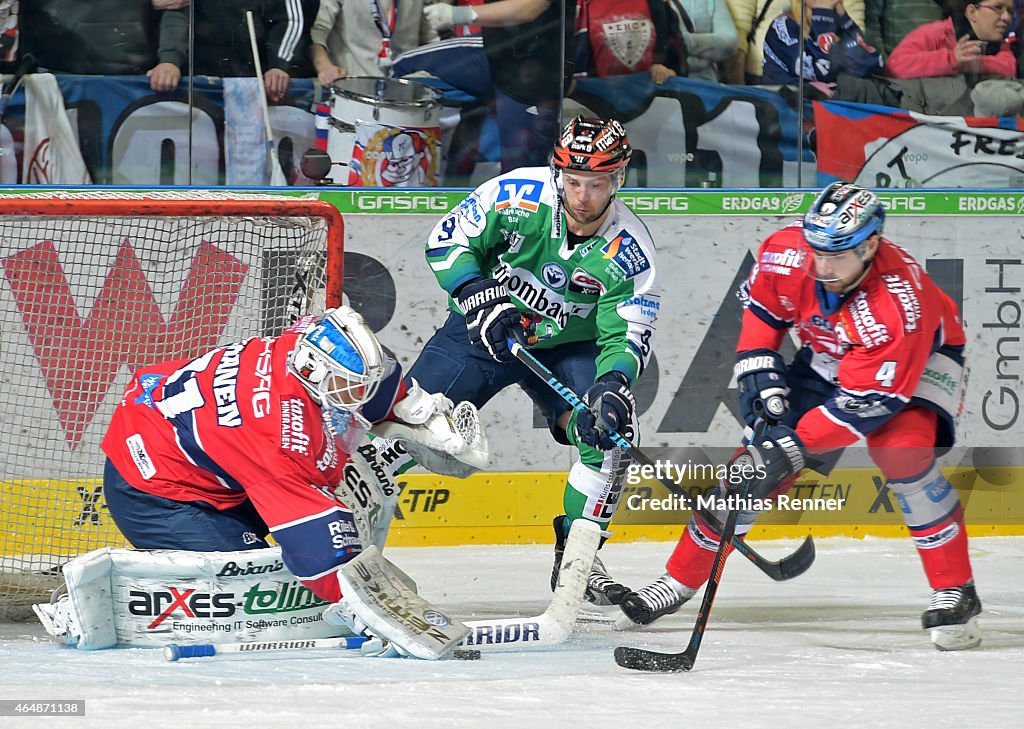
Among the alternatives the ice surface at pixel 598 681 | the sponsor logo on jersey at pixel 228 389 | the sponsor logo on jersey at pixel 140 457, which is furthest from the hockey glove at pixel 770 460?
the sponsor logo on jersey at pixel 140 457

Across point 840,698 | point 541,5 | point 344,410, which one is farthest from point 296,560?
point 541,5

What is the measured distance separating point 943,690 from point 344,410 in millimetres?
1349

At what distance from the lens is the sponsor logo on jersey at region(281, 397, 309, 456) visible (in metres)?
3.05

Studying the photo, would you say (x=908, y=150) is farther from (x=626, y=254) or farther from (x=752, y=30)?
(x=626, y=254)

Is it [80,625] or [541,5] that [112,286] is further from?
[541,5]

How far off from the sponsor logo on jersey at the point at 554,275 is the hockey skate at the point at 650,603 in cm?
83

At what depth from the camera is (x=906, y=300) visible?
3.53 m

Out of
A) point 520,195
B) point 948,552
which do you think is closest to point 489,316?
point 520,195

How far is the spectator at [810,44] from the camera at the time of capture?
536cm

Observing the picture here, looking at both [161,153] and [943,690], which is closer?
[943,690]

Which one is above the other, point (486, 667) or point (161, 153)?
point (161, 153)

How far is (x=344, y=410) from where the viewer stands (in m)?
3.11

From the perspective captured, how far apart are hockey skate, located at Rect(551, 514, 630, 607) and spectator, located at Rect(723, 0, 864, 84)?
2.06 meters

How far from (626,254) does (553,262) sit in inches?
8.1
